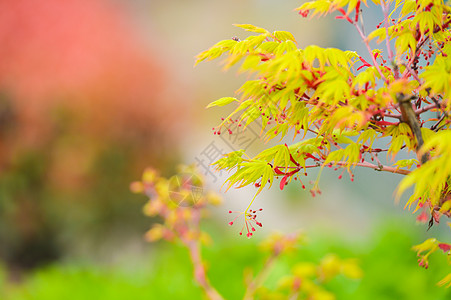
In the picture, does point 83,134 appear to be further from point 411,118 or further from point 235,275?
point 411,118

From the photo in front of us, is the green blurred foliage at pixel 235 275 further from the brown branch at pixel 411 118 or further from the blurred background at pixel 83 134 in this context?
the brown branch at pixel 411 118

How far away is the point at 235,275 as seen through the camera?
1.83 meters

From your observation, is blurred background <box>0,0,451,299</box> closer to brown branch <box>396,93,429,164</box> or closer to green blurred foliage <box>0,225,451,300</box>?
green blurred foliage <box>0,225,451,300</box>

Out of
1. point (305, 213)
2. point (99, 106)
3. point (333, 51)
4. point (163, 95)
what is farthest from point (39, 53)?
point (333, 51)

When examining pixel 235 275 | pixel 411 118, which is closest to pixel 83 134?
pixel 235 275

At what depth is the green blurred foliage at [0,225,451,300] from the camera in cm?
156

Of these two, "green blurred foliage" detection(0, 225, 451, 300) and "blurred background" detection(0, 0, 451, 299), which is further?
"blurred background" detection(0, 0, 451, 299)

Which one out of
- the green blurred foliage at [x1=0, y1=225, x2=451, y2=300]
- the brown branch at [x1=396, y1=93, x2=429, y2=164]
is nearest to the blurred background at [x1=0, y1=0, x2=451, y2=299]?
the green blurred foliage at [x1=0, y1=225, x2=451, y2=300]

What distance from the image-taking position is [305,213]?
3502 millimetres

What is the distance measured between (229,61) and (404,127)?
24 cm

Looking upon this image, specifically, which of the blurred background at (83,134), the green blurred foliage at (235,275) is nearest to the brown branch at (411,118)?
the green blurred foliage at (235,275)

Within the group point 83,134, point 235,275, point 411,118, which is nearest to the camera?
point 411,118

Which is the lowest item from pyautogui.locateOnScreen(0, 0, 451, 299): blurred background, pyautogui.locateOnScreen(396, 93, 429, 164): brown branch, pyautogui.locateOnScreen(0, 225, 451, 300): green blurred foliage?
pyautogui.locateOnScreen(0, 225, 451, 300): green blurred foliage

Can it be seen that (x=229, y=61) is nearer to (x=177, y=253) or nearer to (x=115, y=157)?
(x=177, y=253)
